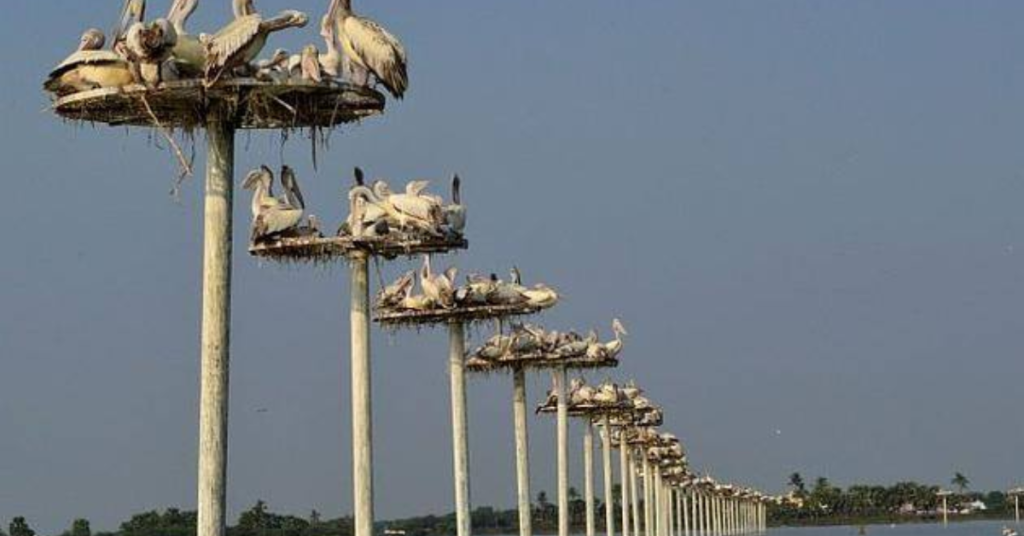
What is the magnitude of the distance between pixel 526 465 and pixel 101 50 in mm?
29282

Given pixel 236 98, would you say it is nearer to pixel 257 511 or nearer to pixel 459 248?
pixel 459 248

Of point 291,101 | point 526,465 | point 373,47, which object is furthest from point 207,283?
point 526,465

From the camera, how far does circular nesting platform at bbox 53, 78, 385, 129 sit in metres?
21.1

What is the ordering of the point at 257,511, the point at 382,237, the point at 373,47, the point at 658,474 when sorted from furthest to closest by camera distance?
the point at 257,511, the point at 658,474, the point at 382,237, the point at 373,47

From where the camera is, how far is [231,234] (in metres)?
21.6

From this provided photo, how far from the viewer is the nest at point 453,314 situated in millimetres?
37969

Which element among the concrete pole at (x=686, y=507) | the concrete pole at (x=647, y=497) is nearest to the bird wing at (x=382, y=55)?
the concrete pole at (x=647, y=497)

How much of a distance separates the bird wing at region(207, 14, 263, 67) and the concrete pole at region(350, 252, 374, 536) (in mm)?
11124

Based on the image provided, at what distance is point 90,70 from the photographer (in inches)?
847

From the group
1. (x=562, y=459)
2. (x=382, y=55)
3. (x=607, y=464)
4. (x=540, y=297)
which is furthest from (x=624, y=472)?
(x=382, y=55)

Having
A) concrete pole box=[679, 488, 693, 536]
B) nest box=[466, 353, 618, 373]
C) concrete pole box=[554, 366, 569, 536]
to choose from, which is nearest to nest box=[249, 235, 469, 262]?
nest box=[466, 353, 618, 373]

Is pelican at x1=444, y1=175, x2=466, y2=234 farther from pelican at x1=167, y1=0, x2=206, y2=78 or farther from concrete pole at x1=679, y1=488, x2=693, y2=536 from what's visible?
concrete pole at x1=679, y1=488, x2=693, y2=536

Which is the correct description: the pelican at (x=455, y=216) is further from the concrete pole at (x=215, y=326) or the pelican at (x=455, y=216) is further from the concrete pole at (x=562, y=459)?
the concrete pole at (x=562, y=459)

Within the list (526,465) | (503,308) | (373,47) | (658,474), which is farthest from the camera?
(658,474)
